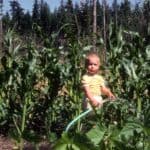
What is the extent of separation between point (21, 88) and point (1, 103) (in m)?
0.82

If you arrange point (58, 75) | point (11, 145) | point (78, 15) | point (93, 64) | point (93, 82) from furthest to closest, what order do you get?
point (78, 15) < point (58, 75) < point (11, 145) < point (93, 82) < point (93, 64)

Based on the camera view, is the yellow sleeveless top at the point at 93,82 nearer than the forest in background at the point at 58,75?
Yes

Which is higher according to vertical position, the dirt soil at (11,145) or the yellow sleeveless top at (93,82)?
the yellow sleeveless top at (93,82)

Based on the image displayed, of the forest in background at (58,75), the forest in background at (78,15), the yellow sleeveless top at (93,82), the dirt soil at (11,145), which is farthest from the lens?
the forest in background at (78,15)

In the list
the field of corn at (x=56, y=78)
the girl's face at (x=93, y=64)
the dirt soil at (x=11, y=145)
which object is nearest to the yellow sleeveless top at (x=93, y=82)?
the girl's face at (x=93, y=64)

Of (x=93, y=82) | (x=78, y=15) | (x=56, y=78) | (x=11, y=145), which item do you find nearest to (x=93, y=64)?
(x=93, y=82)

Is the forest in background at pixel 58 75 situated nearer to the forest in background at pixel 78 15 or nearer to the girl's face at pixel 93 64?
the girl's face at pixel 93 64

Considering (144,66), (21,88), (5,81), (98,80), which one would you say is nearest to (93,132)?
(98,80)

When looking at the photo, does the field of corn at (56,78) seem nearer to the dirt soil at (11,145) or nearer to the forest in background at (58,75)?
the forest in background at (58,75)

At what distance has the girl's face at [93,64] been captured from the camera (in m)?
5.59

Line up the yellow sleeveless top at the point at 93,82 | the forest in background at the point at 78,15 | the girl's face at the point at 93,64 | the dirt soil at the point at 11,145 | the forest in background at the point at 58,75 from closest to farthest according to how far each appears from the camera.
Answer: the girl's face at the point at 93,64, the yellow sleeveless top at the point at 93,82, the dirt soil at the point at 11,145, the forest in background at the point at 58,75, the forest in background at the point at 78,15

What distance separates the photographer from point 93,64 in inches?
222

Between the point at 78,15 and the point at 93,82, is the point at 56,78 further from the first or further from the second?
the point at 78,15

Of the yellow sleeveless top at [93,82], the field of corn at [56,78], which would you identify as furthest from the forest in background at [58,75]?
the yellow sleeveless top at [93,82]
